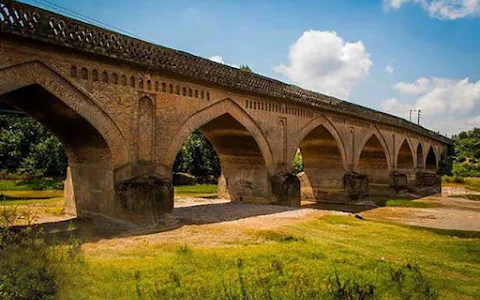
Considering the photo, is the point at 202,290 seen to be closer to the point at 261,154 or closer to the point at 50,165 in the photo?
the point at 261,154

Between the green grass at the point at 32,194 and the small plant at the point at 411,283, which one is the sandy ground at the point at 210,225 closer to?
the small plant at the point at 411,283

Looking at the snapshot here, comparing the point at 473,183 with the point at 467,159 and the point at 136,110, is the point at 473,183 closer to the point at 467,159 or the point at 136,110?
the point at 467,159

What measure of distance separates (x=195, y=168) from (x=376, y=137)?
1489cm

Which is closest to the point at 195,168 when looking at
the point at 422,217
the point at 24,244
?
the point at 422,217

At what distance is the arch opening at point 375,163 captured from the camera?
30.9 metres

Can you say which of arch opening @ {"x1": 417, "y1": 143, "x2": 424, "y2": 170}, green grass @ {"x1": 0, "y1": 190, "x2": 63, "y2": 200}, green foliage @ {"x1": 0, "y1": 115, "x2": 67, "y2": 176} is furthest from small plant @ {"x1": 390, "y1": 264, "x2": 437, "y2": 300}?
arch opening @ {"x1": 417, "y1": 143, "x2": 424, "y2": 170}

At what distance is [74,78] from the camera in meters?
10.7

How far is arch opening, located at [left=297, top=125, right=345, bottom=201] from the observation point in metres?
24.6

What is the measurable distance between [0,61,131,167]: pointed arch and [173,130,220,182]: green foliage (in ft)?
72.7

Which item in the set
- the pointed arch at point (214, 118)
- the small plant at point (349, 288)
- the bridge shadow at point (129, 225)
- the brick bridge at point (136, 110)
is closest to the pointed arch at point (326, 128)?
the brick bridge at point (136, 110)

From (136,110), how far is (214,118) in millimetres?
3925

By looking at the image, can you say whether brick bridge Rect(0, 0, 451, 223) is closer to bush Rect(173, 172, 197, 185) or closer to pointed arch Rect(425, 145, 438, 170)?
bush Rect(173, 172, 197, 185)

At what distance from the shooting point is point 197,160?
34.9 metres

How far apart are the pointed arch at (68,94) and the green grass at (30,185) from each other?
1689 cm
